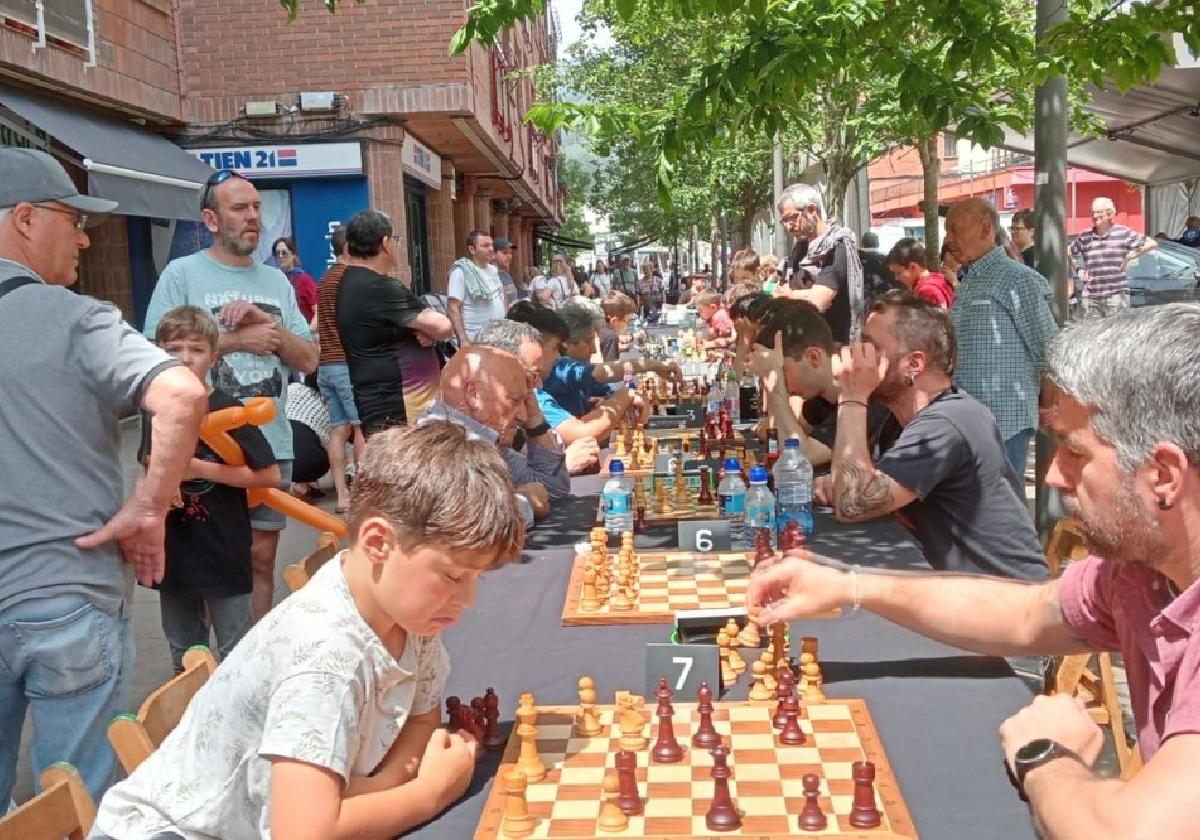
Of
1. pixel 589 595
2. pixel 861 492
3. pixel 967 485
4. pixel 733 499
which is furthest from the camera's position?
pixel 733 499

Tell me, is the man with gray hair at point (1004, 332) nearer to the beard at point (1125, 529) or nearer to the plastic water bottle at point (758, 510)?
the plastic water bottle at point (758, 510)

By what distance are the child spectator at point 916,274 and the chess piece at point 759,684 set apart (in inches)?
226

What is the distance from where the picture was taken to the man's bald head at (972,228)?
603 centimetres

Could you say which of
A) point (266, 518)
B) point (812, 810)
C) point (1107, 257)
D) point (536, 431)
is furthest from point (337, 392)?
point (1107, 257)

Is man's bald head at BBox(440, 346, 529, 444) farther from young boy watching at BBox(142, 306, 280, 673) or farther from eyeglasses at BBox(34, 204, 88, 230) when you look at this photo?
eyeglasses at BBox(34, 204, 88, 230)

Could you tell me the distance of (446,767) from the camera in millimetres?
2055

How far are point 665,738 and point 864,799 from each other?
0.42 metres

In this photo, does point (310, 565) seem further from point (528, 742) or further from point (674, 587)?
point (528, 742)

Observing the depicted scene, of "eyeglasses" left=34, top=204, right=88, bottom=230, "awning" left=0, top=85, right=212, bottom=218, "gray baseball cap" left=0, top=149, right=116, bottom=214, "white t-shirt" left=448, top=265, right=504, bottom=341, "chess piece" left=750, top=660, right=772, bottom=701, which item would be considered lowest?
"chess piece" left=750, top=660, right=772, bottom=701

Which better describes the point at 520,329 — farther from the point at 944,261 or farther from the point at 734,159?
the point at 734,159

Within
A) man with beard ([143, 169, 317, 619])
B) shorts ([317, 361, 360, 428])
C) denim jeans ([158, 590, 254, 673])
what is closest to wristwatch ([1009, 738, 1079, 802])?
denim jeans ([158, 590, 254, 673])

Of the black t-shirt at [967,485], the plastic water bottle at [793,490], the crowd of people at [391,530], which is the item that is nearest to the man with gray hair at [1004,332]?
the crowd of people at [391,530]

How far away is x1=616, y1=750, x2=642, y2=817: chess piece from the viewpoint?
6.47ft

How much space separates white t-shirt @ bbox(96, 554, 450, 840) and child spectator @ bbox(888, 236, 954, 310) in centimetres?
649
